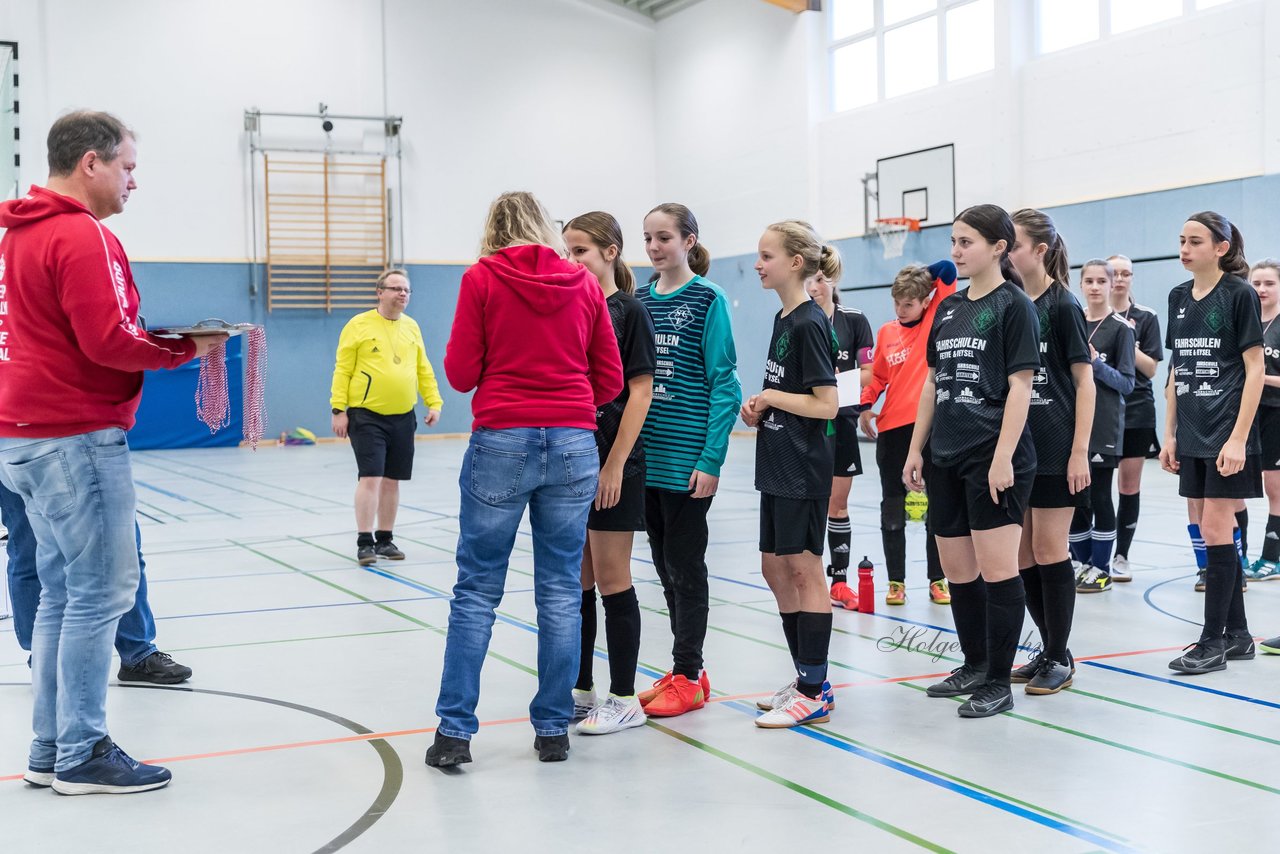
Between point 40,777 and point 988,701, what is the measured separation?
2646mm

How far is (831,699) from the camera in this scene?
3643mm

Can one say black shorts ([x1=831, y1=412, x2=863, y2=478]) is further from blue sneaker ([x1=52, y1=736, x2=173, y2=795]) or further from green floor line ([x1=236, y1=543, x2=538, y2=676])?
blue sneaker ([x1=52, y1=736, x2=173, y2=795])

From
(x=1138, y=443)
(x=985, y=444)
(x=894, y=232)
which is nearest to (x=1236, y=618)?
(x=985, y=444)

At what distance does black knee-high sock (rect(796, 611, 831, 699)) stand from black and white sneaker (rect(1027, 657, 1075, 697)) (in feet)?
2.59

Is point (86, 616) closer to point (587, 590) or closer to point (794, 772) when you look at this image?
point (587, 590)

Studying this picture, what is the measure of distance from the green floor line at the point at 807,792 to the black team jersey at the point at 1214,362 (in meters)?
2.22

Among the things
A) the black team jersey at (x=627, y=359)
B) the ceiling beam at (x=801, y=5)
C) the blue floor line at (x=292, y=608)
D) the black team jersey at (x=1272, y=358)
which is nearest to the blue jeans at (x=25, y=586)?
the blue floor line at (x=292, y=608)

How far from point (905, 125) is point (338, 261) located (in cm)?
880

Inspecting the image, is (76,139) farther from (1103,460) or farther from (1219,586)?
(1103,460)

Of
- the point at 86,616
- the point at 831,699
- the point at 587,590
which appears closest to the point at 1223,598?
the point at 831,699

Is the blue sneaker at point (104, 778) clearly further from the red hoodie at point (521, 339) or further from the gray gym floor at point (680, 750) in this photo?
the red hoodie at point (521, 339)

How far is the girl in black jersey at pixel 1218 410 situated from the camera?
4.15 metres

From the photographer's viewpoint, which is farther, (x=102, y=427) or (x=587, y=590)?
(x=587, y=590)

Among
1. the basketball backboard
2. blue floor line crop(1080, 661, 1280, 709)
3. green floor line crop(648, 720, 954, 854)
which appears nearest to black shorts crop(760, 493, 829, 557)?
green floor line crop(648, 720, 954, 854)
